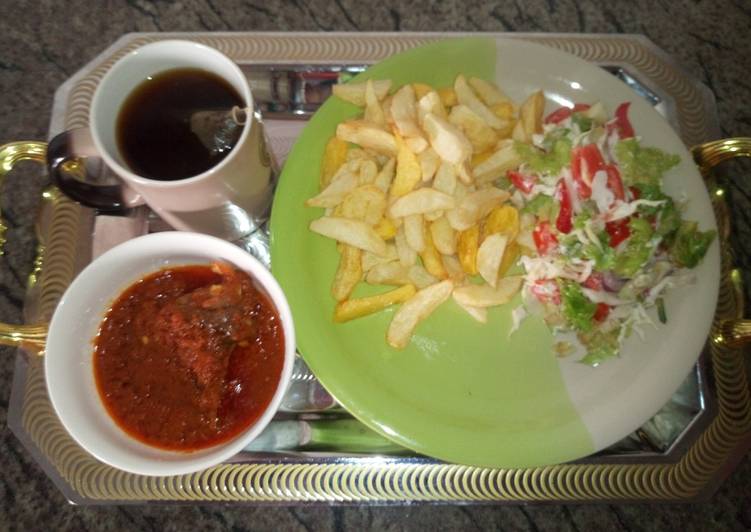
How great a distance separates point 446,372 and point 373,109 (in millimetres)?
582

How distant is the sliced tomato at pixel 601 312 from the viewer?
1.25 meters

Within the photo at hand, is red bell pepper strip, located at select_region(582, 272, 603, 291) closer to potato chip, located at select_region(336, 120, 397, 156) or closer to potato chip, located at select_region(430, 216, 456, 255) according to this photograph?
potato chip, located at select_region(430, 216, 456, 255)

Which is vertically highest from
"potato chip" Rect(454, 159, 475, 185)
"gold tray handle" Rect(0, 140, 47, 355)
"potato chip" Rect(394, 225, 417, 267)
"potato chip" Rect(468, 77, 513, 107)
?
"potato chip" Rect(468, 77, 513, 107)

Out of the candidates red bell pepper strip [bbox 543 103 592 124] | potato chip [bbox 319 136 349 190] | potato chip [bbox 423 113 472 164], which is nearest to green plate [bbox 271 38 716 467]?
potato chip [bbox 319 136 349 190]

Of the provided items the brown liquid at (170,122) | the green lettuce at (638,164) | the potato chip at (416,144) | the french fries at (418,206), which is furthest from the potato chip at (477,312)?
the brown liquid at (170,122)

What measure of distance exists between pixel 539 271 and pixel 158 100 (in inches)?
33.3

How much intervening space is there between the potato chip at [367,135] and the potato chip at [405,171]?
0.9 inches

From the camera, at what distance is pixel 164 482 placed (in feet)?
4.17

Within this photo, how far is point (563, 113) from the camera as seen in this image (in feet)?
4.45

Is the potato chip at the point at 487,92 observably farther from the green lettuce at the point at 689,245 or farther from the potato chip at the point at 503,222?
the green lettuce at the point at 689,245

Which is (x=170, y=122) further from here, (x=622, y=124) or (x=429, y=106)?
(x=622, y=124)

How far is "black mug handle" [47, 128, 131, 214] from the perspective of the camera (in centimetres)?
107

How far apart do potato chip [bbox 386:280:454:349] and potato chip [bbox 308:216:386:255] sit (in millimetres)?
121

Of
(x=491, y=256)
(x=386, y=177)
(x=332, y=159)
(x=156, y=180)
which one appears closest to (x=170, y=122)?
(x=156, y=180)
